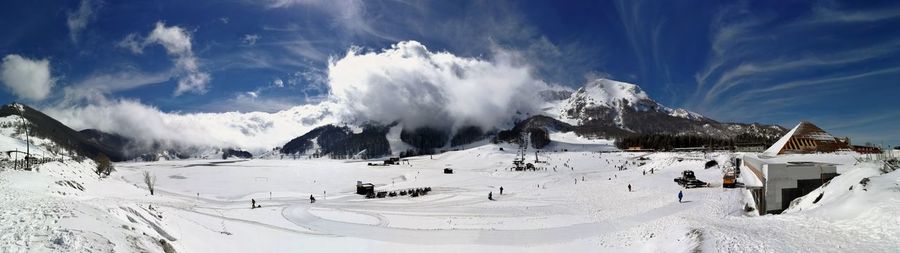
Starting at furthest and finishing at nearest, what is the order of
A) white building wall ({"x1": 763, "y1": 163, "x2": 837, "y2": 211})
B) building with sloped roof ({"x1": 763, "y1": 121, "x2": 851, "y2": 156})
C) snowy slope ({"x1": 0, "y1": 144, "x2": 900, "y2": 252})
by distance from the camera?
building with sloped roof ({"x1": 763, "y1": 121, "x2": 851, "y2": 156}) < white building wall ({"x1": 763, "y1": 163, "x2": 837, "y2": 211}) < snowy slope ({"x1": 0, "y1": 144, "x2": 900, "y2": 252})

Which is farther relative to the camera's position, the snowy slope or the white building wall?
the white building wall

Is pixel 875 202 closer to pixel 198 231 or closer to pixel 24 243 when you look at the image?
pixel 24 243

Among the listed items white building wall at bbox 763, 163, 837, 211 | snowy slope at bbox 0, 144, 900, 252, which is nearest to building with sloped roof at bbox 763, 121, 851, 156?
snowy slope at bbox 0, 144, 900, 252

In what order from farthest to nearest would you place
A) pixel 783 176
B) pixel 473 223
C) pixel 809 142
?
pixel 809 142 < pixel 473 223 < pixel 783 176

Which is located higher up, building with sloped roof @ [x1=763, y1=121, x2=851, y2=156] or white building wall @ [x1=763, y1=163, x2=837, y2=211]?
building with sloped roof @ [x1=763, y1=121, x2=851, y2=156]

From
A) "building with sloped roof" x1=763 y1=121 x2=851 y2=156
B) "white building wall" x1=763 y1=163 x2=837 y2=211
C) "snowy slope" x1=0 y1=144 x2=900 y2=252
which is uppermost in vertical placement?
"building with sloped roof" x1=763 y1=121 x2=851 y2=156

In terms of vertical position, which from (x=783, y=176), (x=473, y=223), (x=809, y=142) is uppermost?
(x=809, y=142)

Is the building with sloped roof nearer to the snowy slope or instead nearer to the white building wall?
the snowy slope

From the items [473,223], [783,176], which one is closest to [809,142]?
[783,176]

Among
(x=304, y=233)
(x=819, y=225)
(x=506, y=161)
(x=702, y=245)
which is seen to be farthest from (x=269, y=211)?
(x=506, y=161)

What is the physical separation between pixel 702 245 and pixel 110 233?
22758 mm

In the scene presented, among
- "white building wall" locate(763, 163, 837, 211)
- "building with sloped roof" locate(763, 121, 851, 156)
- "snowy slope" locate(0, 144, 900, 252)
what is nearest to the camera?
"snowy slope" locate(0, 144, 900, 252)

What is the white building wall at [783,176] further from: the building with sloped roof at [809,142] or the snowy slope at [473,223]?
the building with sloped roof at [809,142]

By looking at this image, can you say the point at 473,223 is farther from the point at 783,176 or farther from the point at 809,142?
the point at 809,142
